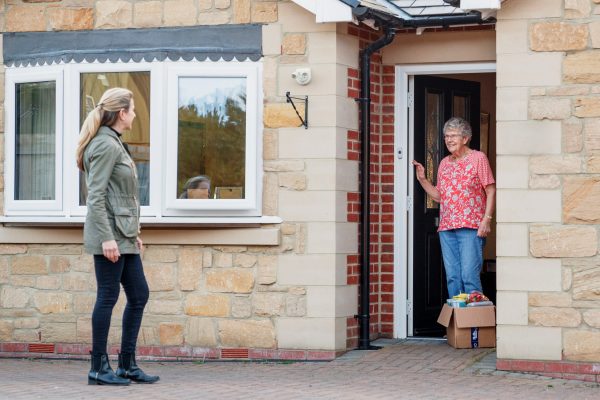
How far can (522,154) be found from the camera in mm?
8852

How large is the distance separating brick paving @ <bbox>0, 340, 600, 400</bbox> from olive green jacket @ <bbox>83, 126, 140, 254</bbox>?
100 centimetres

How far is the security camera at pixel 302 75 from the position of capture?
9.62 m

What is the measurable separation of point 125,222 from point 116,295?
1.65ft

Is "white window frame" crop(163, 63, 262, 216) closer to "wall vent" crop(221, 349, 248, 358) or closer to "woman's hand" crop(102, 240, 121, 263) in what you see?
"wall vent" crop(221, 349, 248, 358)

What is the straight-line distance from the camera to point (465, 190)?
10.1 meters

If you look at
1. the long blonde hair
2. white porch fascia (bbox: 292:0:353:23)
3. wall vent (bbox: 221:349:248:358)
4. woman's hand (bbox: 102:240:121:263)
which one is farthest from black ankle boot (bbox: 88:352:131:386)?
white porch fascia (bbox: 292:0:353:23)

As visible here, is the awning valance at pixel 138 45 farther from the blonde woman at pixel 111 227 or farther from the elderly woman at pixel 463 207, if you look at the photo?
the elderly woman at pixel 463 207

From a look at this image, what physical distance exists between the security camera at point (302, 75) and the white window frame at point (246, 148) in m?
0.33

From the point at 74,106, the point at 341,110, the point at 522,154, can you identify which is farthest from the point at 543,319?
the point at 74,106

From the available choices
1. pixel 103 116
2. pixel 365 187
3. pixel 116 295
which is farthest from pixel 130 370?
pixel 365 187

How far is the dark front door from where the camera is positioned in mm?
10734

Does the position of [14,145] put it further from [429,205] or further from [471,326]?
[471,326]

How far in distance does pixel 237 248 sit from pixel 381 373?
1613 mm

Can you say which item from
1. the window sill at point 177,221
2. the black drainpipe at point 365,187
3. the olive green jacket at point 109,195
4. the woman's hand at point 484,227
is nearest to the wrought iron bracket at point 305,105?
the black drainpipe at point 365,187
